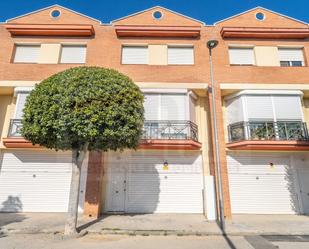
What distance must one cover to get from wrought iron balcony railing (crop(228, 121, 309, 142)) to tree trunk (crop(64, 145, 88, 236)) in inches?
309

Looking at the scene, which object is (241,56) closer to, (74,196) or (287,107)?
(287,107)

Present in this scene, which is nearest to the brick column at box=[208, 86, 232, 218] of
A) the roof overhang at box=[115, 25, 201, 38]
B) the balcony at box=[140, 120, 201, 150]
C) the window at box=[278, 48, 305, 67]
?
the balcony at box=[140, 120, 201, 150]

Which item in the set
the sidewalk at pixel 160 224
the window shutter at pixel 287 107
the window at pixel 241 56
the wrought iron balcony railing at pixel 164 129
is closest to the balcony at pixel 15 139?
the wrought iron balcony railing at pixel 164 129

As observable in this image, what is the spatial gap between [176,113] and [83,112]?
224 inches

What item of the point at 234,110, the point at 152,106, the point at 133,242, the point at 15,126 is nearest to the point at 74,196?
the point at 133,242

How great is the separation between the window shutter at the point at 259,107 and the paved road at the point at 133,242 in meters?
6.30

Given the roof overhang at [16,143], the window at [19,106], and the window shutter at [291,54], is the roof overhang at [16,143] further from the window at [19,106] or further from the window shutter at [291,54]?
the window shutter at [291,54]

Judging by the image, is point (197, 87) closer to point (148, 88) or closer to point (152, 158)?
point (148, 88)

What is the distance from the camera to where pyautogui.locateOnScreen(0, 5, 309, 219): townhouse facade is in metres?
11.0

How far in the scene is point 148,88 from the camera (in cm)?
1175

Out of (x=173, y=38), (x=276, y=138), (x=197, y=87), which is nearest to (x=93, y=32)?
(x=173, y=38)

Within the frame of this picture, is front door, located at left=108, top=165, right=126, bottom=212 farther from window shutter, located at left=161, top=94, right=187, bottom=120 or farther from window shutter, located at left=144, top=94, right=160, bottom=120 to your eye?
window shutter, located at left=161, top=94, right=187, bottom=120

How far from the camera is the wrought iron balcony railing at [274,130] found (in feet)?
35.6

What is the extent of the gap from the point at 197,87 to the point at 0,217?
440 inches
